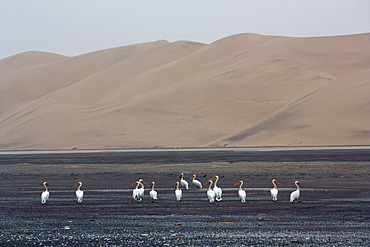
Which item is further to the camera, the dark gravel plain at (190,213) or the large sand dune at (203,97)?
the large sand dune at (203,97)

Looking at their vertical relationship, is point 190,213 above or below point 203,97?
below

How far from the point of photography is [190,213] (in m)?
16.2

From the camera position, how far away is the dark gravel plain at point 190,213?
12.6 m

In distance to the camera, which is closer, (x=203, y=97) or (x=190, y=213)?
(x=190, y=213)

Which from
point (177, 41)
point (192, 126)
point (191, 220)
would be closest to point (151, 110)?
point (192, 126)

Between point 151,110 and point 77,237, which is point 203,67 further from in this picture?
point 77,237

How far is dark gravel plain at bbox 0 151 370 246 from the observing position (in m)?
12.6

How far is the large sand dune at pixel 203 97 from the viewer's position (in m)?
66.8

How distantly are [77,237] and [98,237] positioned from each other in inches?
17.7

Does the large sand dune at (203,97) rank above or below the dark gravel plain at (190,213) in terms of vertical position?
above

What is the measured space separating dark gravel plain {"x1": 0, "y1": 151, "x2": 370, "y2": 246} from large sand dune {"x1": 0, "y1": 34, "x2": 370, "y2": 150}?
35.3m

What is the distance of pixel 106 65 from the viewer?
134500mm

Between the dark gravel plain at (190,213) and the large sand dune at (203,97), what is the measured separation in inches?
1390

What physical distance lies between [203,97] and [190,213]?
71.1 m
